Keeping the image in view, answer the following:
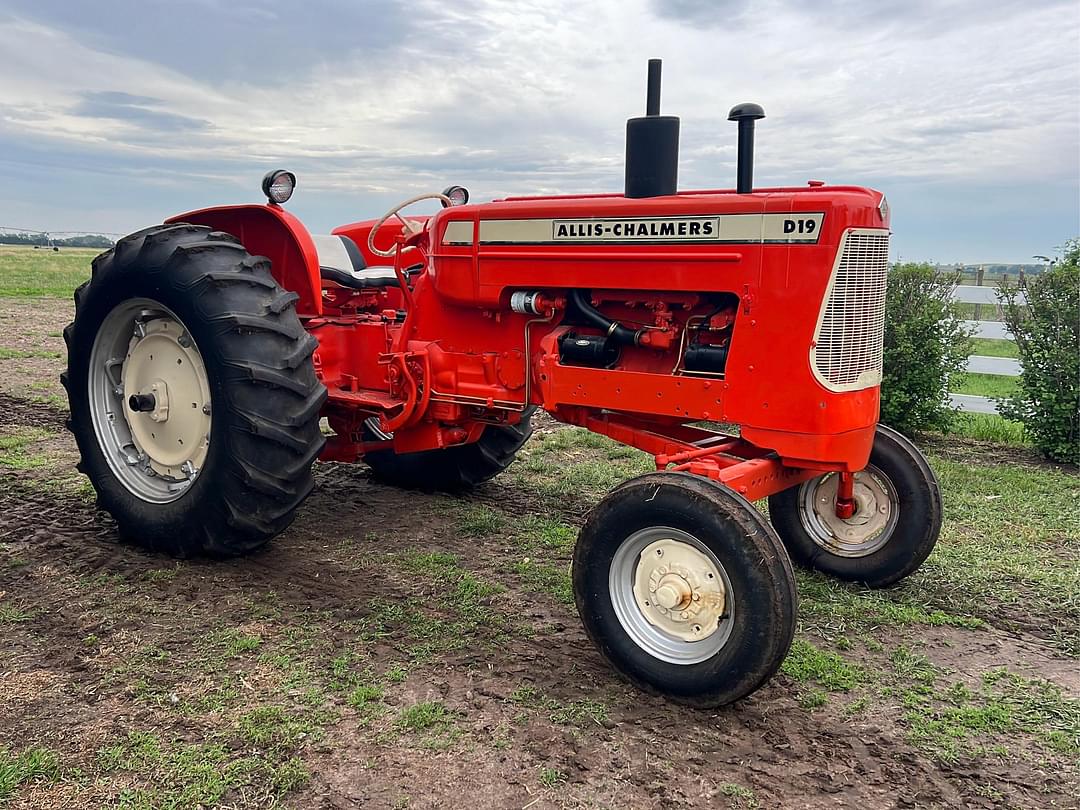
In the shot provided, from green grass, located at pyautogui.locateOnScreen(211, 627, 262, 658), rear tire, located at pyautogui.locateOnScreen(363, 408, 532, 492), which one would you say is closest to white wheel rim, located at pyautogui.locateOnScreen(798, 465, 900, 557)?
rear tire, located at pyautogui.locateOnScreen(363, 408, 532, 492)

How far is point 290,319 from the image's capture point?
4121 mm

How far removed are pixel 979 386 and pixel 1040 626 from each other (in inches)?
302

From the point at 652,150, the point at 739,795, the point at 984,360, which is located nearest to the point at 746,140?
the point at 652,150

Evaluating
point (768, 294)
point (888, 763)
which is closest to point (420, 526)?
point (768, 294)

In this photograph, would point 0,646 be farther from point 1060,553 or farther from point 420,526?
point 1060,553

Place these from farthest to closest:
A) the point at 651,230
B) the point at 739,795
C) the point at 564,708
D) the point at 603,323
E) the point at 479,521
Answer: the point at 479,521, the point at 603,323, the point at 651,230, the point at 564,708, the point at 739,795

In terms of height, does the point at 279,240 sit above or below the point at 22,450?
above

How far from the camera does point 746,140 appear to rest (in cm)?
356

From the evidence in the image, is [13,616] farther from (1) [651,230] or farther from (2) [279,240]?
(1) [651,230]


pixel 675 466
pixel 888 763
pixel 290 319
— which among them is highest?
pixel 290 319

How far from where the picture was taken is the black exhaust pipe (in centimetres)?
350

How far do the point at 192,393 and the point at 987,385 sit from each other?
31.2 feet

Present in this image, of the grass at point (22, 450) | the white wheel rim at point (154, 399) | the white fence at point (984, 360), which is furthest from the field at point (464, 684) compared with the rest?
the white fence at point (984, 360)

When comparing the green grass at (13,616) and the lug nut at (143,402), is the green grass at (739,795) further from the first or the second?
the lug nut at (143,402)
